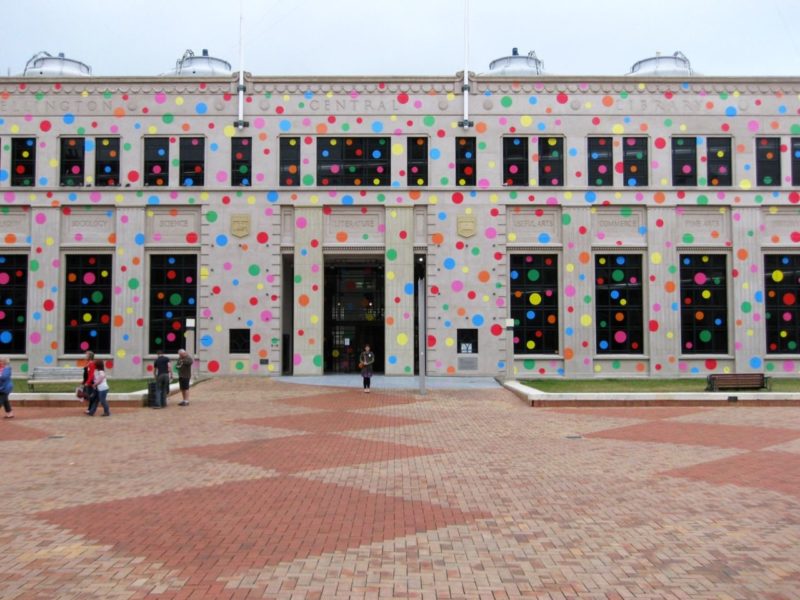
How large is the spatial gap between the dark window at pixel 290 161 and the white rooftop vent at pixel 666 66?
18382 mm

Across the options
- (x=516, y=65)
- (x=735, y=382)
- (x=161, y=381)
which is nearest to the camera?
(x=161, y=381)

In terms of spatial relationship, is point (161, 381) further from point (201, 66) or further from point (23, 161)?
point (201, 66)

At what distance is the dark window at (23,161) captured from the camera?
3189 cm

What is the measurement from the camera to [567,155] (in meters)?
31.9

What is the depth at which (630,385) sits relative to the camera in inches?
1050

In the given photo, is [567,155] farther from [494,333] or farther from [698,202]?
[494,333]

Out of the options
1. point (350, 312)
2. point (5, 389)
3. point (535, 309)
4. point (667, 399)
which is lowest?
point (667, 399)

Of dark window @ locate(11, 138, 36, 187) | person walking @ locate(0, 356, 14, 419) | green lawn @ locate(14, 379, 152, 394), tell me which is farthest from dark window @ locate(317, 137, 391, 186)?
person walking @ locate(0, 356, 14, 419)

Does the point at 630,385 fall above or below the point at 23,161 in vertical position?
below

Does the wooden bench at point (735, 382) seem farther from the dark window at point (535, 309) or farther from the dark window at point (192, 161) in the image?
the dark window at point (192, 161)

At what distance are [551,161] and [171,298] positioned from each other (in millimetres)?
18766

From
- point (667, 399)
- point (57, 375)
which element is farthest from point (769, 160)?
point (57, 375)

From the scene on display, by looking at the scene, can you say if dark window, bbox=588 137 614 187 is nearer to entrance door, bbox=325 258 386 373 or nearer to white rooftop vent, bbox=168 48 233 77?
entrance door, bbox=325 258 386 373

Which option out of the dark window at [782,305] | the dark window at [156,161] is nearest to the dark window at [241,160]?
the dark window at [156,161]
